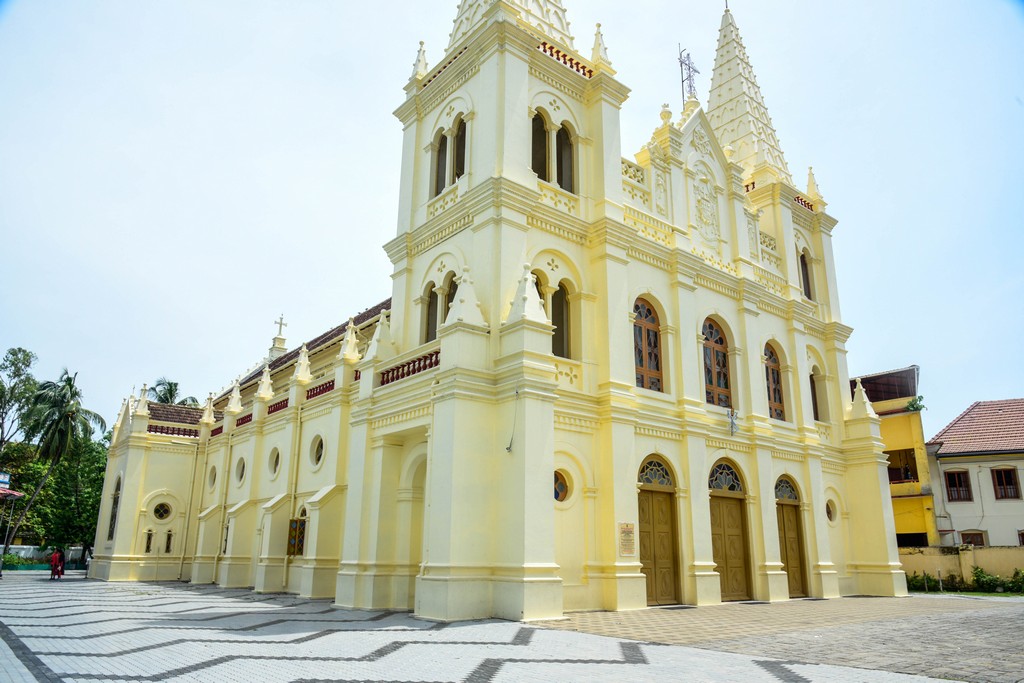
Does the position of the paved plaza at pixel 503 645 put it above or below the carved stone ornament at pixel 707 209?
below

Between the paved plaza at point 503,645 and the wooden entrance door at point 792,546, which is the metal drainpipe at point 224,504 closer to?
the paved plaza at point 503,645

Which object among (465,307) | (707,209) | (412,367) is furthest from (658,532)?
(707,209)

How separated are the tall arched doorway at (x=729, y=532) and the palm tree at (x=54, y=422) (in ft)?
122

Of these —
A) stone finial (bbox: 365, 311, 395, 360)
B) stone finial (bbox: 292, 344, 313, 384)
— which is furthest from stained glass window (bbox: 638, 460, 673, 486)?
stone finial (bbox: 292, 344, 313, 384)

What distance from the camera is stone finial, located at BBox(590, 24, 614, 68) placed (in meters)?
19.5

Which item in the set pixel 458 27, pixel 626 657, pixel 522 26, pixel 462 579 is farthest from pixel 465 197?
pixel 626 657

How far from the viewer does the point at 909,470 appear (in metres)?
30.0

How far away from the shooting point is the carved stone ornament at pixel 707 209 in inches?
869

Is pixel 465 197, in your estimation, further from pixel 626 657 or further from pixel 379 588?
pixel 626 657

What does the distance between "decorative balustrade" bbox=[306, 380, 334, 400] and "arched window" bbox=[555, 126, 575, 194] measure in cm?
948

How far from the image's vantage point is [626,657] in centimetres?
914

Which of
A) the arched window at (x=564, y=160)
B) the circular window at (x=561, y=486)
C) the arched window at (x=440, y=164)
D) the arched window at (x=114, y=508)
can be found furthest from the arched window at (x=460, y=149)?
the arched window at (x=114, y=508)

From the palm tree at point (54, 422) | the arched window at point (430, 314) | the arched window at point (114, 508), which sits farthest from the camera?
the palm tree at point (54, 422)

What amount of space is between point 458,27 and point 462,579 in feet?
50.0
